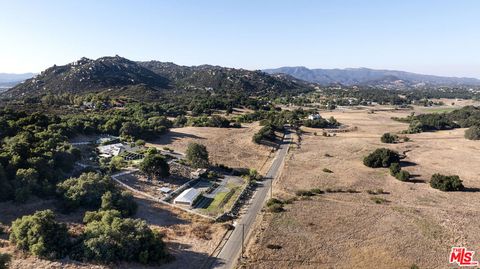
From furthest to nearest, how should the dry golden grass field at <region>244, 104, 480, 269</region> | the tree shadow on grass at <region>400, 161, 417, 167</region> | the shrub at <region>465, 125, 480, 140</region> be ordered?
1. the shrub at <region>465, 125, 480, 140</region>
2. the tree shadow on grass at <region>400, 161, 417, 167</region>
3. the dry golden grass field at <region>244, 104, 480, 269</region>

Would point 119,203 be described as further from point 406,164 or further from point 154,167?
point 406,164

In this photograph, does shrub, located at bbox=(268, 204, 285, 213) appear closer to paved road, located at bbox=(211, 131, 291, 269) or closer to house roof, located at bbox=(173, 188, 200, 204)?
paved road, located at bbox=(211, 131, 291, 269)

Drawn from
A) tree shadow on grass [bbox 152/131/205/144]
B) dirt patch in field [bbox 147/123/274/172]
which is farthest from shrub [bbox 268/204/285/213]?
tree shadow on grass [bbox 152/131/205/144]

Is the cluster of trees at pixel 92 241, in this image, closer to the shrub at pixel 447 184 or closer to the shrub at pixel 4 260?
the shrub at pixel 4 260

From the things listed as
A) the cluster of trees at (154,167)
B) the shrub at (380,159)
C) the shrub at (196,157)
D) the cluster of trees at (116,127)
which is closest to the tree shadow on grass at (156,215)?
the cluster of trees at (154,167)

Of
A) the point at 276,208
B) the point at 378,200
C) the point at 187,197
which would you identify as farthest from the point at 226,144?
the point at 378,200

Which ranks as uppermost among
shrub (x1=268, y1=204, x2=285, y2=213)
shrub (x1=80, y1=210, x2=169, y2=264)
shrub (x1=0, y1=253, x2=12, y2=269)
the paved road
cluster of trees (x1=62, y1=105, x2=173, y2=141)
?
cluster of trees (x1=62, y1=105, x2=173, y2=141)
